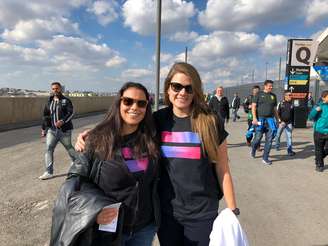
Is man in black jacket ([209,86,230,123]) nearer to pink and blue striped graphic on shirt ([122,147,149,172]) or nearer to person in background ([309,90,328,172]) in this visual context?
person in background ([309,90,328,172])

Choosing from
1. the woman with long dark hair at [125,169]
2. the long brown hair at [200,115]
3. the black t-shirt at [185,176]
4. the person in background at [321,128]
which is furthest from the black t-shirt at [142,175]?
the person in background at [321,128]

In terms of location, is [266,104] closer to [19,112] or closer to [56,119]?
[56,119]

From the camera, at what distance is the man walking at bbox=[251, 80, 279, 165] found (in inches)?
327

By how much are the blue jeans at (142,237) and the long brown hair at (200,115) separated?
61 cm

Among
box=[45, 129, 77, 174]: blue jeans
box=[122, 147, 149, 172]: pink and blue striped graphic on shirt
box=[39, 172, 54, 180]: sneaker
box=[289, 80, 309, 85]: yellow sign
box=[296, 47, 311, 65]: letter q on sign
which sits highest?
box=[296, 47, 311, 65]: letter q on sign

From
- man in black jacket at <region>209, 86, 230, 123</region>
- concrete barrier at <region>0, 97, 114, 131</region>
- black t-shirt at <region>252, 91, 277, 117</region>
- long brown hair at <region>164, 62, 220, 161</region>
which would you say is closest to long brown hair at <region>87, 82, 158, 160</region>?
long brown hair at <region>164, 62, 220, 161</region>

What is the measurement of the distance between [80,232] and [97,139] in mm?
551

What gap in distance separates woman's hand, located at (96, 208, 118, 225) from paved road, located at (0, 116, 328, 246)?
7.57 ft

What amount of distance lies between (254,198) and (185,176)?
3.74m

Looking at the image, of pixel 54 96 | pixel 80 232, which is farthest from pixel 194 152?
pixel 54 96

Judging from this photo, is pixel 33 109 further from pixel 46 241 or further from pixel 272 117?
pixel 46 241

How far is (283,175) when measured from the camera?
7.14m

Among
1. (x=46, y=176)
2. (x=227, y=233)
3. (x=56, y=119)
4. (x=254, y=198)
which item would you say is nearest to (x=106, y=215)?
(x=227, y=233)

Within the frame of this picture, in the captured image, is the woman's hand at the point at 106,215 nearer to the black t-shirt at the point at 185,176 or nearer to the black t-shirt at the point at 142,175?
the black t-shirt at the point at 142,175
